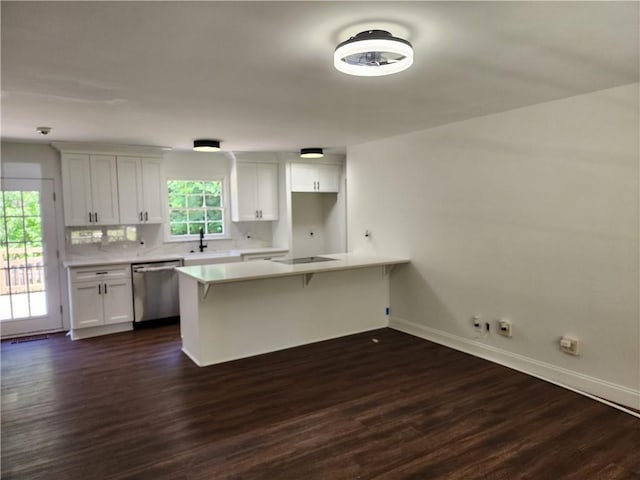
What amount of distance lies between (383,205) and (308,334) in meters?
1.74

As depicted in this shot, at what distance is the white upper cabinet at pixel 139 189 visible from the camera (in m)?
5.15

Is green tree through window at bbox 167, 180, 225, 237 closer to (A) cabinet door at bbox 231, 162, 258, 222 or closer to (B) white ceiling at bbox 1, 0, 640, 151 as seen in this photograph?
(A) cabinet door at bbox 231, 162, 258, 222

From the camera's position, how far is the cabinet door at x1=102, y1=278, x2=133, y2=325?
4.90 meters

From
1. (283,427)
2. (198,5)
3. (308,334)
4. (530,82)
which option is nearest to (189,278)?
(308,334)

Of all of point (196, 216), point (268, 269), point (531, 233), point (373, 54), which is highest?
point (373, 54)

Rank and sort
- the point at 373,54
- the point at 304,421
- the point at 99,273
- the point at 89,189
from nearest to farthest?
the point at 373,54
the point at 304,421
the point at 99,273
the point at 89,189

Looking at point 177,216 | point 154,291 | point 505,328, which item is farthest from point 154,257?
point 505,328

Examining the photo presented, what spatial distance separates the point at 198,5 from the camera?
1574 mm

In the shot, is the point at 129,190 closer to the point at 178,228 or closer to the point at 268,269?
the point at 178,228

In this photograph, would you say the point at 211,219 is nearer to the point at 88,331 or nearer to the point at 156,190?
the point at 156,190

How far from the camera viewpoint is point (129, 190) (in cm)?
519

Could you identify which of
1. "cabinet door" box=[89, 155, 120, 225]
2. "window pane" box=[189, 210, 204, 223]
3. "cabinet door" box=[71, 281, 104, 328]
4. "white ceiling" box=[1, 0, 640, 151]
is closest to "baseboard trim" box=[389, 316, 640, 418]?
"white ceiling" box=[1, 0, 640, 151]

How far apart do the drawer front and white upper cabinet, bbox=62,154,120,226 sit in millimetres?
572

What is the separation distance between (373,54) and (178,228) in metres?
4.51
